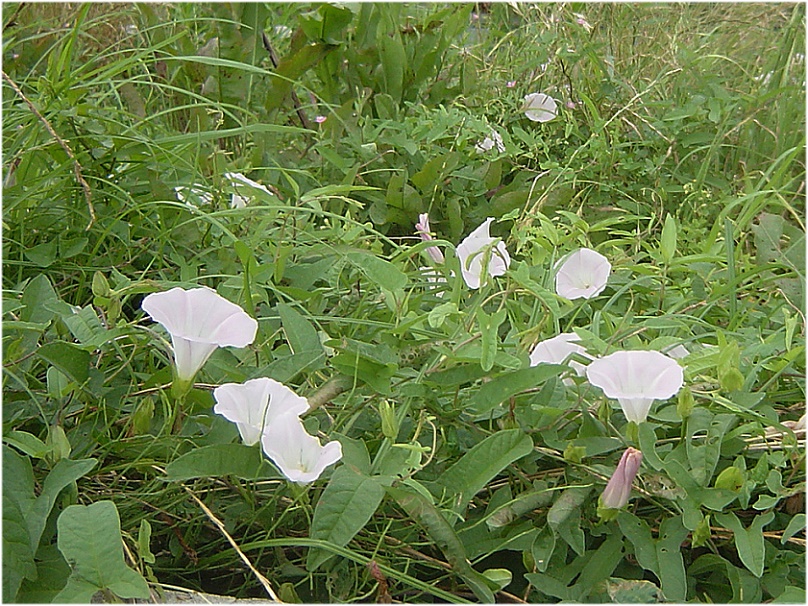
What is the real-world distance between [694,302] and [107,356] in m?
0.73

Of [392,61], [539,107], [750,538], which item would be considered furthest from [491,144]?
[750,538]

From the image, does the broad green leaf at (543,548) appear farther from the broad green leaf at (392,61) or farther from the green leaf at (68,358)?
the broad green leaf at (392,61)

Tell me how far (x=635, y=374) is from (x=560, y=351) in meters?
0.13

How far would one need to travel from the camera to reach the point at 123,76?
219 cm

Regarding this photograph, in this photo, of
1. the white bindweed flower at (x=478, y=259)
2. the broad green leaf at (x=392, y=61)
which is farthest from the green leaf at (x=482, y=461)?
the broad green leaf at (x=392, y=61)

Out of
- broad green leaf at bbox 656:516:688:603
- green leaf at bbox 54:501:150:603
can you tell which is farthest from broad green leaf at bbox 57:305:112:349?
broad green leaf at bbox 656:516:688:603

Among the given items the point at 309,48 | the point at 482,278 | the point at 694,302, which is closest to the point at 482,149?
the point at 309,48

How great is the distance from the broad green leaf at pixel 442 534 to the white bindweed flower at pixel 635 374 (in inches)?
7.2

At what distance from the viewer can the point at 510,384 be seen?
0.87m

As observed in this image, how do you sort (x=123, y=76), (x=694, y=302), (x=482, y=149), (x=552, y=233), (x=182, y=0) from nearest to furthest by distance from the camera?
(x=552, y=233), (x=694, y=302), (x=482, y=149), (x=182, y=0), (x=123, y=76)

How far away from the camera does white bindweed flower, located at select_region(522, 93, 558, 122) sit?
1.81m

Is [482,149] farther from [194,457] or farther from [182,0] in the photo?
[194,457]

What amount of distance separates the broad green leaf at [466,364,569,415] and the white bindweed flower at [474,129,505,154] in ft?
2.95

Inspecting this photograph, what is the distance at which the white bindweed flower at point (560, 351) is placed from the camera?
93 centimetres
